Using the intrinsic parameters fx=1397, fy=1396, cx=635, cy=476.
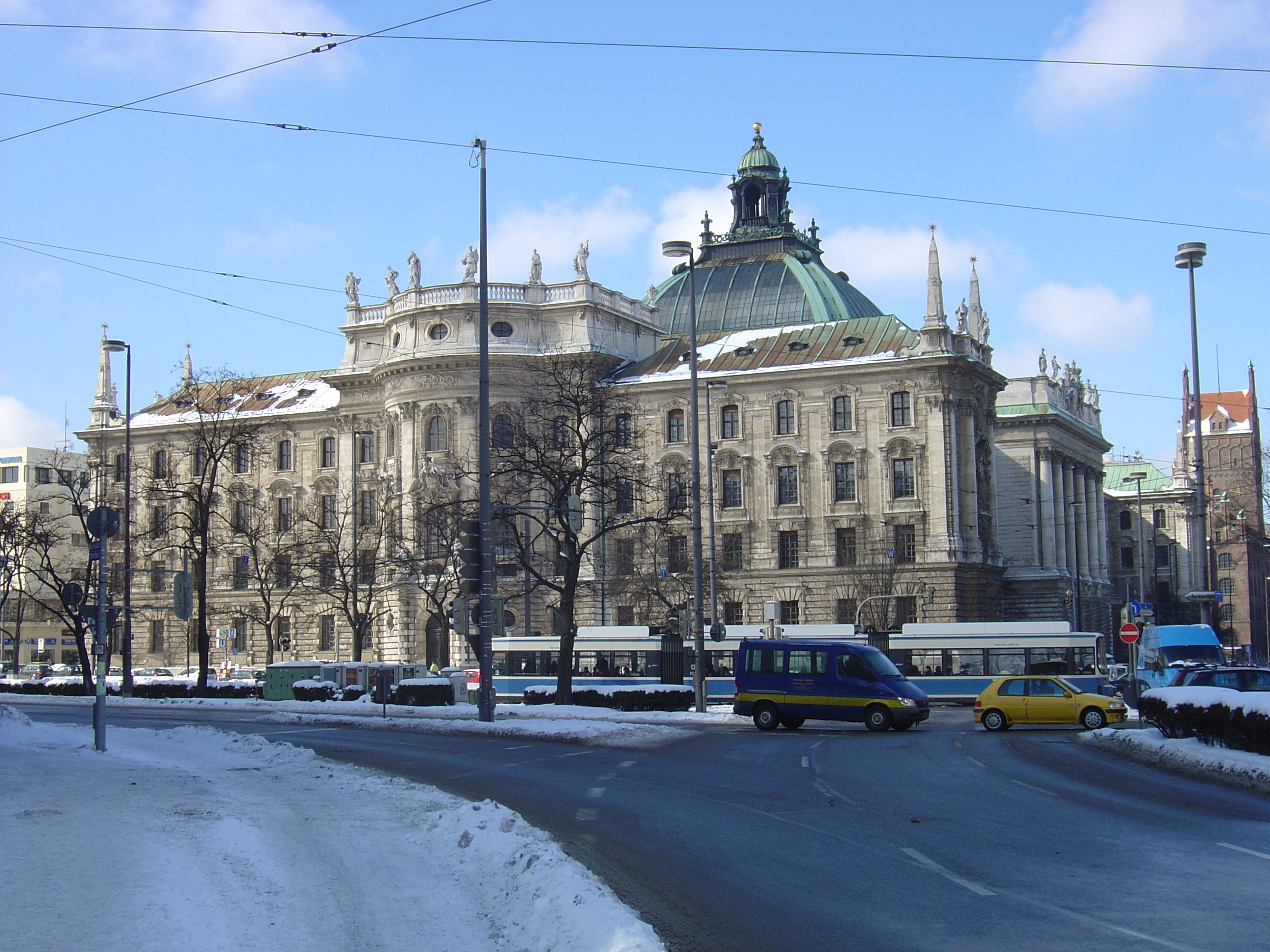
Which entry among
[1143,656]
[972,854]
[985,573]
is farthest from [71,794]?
[985,573]

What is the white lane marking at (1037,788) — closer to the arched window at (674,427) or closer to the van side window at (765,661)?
the van side window at (765,661)

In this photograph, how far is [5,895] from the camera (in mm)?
9953

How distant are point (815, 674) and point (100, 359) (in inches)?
3200

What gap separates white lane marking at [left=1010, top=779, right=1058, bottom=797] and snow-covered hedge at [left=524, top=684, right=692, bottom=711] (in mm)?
24023

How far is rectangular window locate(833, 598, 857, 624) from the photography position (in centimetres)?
7775

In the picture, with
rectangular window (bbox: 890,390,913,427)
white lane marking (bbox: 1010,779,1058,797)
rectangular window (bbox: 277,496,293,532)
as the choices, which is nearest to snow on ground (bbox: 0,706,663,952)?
white lane marking (bbox: 1010,779,1058,797)

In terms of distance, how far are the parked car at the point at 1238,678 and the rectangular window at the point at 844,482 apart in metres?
46.3

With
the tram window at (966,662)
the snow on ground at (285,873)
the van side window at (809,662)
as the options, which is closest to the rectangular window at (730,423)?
the tram window at (966,662)

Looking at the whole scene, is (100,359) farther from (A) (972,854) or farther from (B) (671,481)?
(A) (972,854)

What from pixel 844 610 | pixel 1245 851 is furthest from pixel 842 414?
pixel 1245 851

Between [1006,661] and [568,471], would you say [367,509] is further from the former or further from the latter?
[1006,661]

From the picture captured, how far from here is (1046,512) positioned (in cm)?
9312

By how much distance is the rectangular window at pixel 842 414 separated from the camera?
79062 mm

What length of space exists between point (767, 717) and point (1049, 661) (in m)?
17.4
